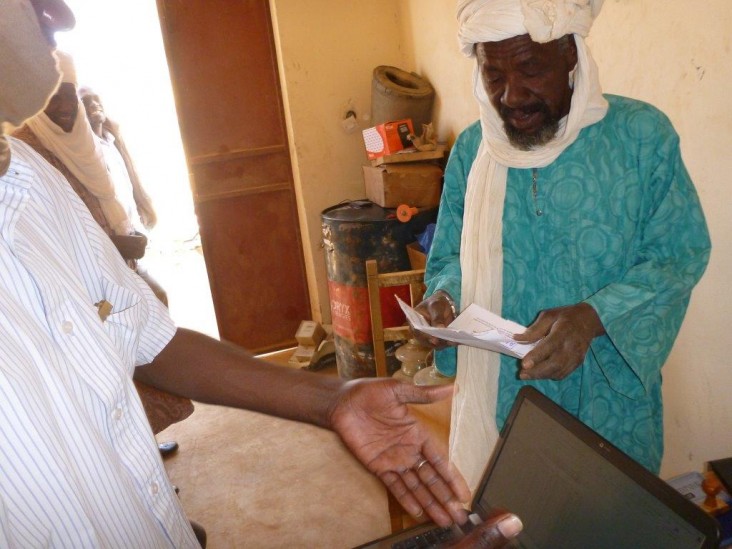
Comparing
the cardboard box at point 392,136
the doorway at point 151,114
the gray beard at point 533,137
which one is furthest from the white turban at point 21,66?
the doorway at point 151,114

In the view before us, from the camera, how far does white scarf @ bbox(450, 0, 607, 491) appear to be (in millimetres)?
1325

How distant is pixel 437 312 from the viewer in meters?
1.51

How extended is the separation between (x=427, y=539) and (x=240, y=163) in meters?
3.46

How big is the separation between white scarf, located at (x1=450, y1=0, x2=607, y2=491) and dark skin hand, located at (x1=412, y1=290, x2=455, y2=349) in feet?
0.22

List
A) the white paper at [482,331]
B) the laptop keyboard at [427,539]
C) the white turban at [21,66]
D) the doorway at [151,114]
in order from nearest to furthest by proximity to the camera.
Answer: the white turban at [21,66]
the laptop keyboard at [427,539]
the white paper at [482,331]
the doorway at [151,114]

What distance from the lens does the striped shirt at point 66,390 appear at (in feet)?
2.35

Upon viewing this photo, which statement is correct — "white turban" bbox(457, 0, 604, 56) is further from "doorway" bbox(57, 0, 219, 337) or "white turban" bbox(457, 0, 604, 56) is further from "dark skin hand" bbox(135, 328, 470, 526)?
"doorway" bbox(57, 0, 219, 337)

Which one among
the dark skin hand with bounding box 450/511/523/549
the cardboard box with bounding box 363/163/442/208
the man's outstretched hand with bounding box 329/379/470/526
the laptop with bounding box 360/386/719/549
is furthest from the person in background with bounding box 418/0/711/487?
the cardboard box with bounding box 363/163/442/208

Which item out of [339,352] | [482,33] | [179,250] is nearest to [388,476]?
[482,33]

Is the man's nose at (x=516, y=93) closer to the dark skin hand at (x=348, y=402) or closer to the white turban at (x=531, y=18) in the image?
A: the white turban at (x=531, y=18)

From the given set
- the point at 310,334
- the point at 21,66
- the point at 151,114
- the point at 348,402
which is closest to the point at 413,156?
the point at 310,334

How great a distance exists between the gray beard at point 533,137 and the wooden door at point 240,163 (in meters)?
2.89

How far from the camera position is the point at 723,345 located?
1.63 meters

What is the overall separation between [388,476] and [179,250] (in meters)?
7.63
